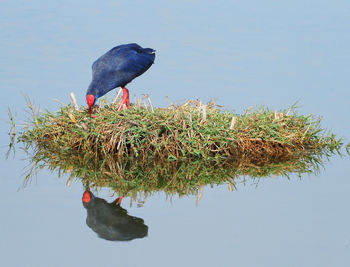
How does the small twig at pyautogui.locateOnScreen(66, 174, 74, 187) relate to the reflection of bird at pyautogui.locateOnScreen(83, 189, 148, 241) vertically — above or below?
above

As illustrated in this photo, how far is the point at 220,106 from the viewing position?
1198 cm

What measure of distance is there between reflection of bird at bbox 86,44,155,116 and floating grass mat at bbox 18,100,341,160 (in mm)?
264

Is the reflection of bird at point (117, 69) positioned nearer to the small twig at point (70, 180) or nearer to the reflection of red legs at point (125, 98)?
the reflection of red legs at point (125, 98)

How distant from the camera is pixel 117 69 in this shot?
1153 cm

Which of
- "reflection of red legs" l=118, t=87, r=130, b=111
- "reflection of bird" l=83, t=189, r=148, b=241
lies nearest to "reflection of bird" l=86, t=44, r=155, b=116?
"reflection of red legs" l=118, t=87, r=130, b=111

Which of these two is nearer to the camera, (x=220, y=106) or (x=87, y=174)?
(x=87, y=174)

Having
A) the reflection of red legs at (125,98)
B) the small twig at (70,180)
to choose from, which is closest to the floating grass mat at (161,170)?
the small twig at (70,180)

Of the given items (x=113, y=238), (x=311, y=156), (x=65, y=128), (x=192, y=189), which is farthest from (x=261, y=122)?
(x=113, y=238)

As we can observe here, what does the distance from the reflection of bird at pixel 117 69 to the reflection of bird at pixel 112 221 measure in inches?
84.4

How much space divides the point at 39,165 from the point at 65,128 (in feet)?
2.49

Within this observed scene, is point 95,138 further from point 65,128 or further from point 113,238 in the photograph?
point 113,238

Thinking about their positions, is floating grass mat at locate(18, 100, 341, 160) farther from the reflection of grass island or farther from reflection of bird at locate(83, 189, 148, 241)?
reflection of bird at locate(83, 189, 148, 241)

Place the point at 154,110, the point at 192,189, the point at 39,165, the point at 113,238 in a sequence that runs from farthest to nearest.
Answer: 1. the point at 154,110
2. the point at 39,165
3. the point at 192,189
4. the point at 113,238

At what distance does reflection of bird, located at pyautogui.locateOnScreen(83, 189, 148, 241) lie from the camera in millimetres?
8547
